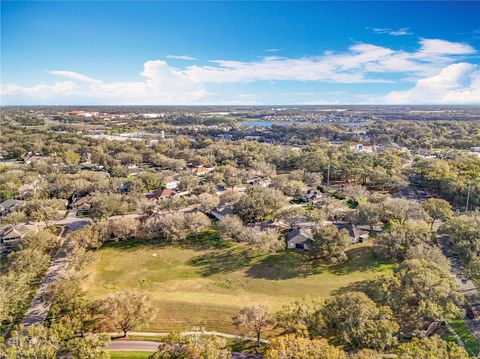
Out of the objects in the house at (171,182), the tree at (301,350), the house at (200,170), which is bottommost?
the tree at (301,350)

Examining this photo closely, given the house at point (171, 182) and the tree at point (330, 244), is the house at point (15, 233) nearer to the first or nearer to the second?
the house at point (171, 182)

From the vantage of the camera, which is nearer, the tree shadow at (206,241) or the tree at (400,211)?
the tree shadow at (206,241)

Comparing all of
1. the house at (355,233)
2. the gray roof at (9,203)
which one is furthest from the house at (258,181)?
the gray roof at (9,203)

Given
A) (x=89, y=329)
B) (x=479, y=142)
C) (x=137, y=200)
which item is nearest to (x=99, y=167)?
(x=137, y=200)

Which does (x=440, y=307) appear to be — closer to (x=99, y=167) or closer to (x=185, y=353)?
(x=185, y=353)

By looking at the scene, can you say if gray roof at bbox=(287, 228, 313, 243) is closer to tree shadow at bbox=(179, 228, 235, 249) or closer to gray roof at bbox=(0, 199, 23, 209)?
tree shadow at bbox=(179, 228, 235, 249)

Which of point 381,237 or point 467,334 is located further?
point 381,237
